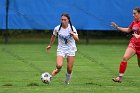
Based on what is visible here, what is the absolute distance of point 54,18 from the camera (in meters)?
30.5

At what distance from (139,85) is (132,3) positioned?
17688 millimetres

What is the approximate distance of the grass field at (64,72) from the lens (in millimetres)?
12555

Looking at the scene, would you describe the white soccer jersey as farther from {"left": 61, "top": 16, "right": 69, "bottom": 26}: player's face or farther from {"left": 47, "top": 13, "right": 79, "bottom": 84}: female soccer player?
{"left": 61, "top": 16, "right": 69, "bottom": 26}: player's face

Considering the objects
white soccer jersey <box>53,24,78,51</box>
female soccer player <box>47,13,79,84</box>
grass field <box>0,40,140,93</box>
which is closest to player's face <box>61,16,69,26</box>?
female soccer player <box>47,13,79,84</box>

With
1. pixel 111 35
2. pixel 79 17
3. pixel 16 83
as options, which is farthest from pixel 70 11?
pixel 16 83

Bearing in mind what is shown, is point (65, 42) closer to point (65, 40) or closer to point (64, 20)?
point (65, 40)

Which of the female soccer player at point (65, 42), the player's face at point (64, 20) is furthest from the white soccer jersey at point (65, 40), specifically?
the player's face at point (64, 20)

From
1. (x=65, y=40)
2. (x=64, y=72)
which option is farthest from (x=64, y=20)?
(x=64, y=72)

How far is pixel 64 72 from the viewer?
1764cm

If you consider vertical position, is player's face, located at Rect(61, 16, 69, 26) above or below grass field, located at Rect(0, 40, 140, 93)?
above

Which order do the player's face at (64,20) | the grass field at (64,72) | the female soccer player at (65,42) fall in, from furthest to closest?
the female soccer player at (65,42)
the player's face at (64,20)
the grass field at (64,72)

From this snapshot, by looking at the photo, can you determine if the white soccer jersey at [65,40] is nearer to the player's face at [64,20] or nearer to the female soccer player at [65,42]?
the female soccer player at [65,42]

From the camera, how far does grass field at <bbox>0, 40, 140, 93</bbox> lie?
41.2 ft

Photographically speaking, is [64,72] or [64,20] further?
[64,72]
